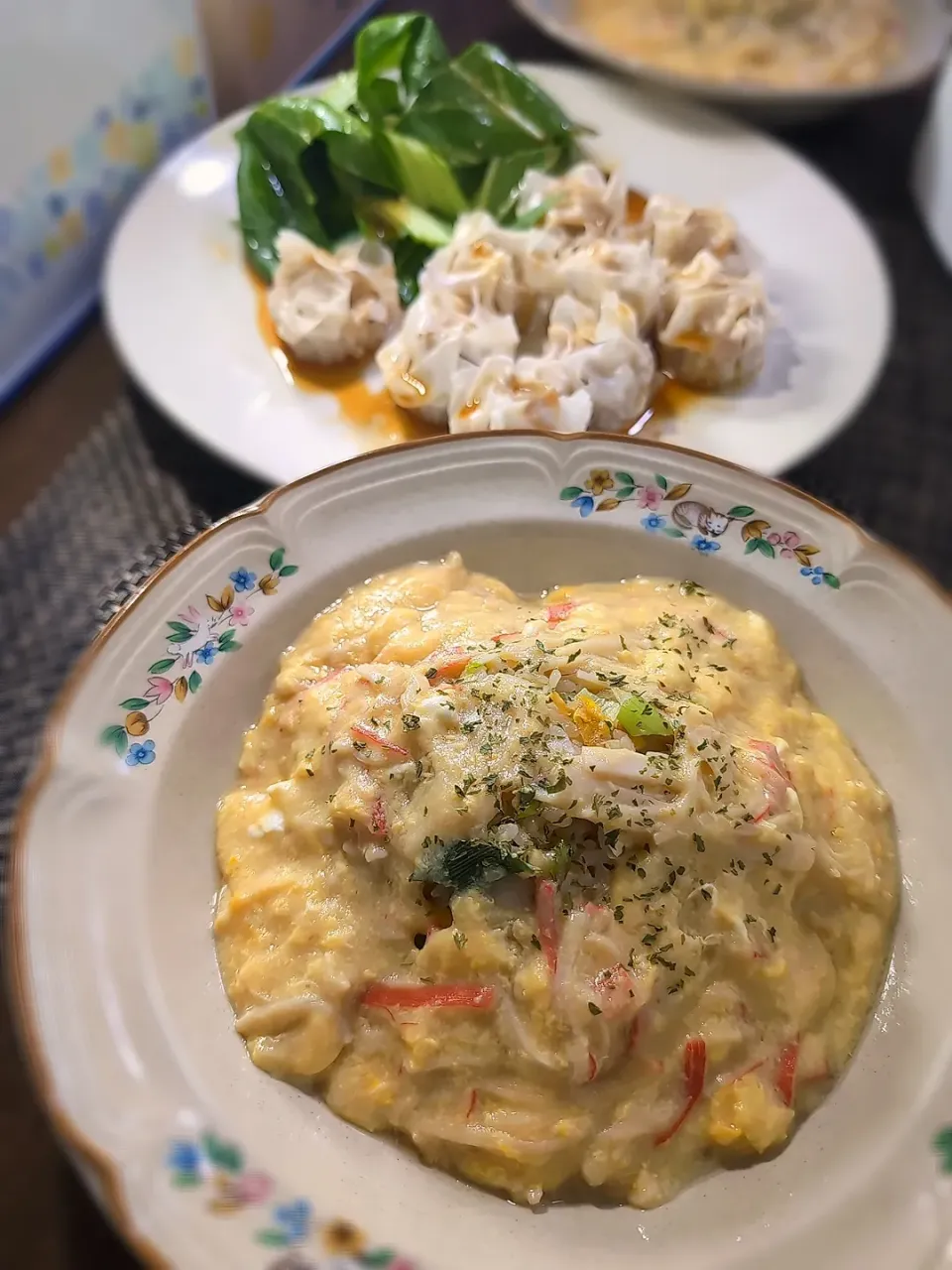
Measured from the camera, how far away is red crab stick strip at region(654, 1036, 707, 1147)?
1242 millimetres

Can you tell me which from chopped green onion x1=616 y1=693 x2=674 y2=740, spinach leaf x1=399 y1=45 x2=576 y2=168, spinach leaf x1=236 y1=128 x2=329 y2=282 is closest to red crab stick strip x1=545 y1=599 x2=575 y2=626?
chopped green onion x1=616 y1=693 x2=674 y2=740

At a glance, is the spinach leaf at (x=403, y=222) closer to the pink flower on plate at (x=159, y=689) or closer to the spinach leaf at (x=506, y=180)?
the spinach leaf at (x=506, y=180)

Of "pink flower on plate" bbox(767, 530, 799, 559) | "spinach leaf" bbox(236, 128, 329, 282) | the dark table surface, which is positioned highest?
"spinach leaf" bbox(236, 128, 329, 282)

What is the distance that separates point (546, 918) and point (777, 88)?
270cm

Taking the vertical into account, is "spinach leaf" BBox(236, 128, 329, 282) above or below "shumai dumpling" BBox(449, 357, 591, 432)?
above

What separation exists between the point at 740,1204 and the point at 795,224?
8.02 feet

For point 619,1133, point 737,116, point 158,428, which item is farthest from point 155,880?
point 737,116

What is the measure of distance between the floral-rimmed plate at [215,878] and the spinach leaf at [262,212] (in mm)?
1184

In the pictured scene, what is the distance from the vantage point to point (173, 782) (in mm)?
1419

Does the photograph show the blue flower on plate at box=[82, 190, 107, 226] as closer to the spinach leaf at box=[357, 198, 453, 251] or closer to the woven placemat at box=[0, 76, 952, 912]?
the woven placemat at box=[0, 76, 952, 912]

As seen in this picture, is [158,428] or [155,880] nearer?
[155,880]

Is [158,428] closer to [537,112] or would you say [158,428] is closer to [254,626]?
[254,626]

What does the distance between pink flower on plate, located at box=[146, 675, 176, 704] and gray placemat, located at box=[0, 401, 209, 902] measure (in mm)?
542

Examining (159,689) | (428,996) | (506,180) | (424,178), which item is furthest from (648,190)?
(428,996)
